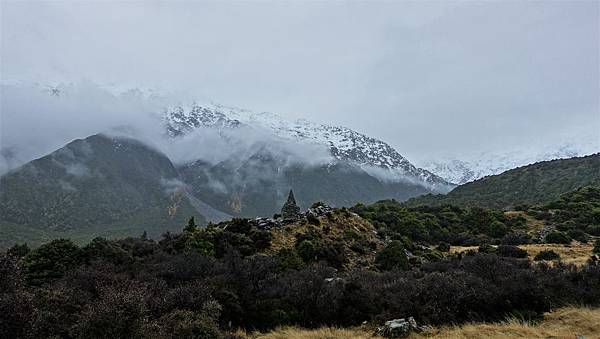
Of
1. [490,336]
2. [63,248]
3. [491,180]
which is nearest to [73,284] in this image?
[63,248]

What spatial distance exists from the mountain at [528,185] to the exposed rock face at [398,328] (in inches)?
2815

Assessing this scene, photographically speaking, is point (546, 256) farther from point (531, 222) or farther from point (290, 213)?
point (531, 222)

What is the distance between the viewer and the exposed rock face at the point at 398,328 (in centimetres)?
1203

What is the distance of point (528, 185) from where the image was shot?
89.4 m

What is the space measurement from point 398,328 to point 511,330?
2961 millimetres

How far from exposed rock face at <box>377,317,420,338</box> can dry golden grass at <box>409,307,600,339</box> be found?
296 millimetres

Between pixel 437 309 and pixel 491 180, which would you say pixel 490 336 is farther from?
pixel 491 180

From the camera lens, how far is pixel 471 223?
51.9 metres

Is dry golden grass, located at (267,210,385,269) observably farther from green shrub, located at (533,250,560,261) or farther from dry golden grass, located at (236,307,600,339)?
dry golden grass, located at (236,307,600,339)

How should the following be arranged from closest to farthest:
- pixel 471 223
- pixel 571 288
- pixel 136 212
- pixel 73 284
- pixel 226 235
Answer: pixel 571 288, pixel 73 284, pixel 226 235, pixel 471 223, pixel 136 212

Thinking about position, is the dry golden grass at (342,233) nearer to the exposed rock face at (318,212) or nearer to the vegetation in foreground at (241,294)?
the exposed rock face at (318,212)

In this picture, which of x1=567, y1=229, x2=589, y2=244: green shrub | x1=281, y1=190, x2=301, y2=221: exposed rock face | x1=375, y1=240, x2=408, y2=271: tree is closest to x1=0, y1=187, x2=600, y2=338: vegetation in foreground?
x1=375, y1=240, x2=408, y2=271: tree

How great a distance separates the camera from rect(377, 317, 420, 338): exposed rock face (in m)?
12.0

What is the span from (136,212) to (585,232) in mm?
172984
